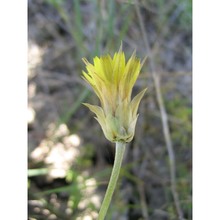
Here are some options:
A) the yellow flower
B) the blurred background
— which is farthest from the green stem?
the blurred background

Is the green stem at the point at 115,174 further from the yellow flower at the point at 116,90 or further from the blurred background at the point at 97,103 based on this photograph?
the blurred background at the point at 97,103

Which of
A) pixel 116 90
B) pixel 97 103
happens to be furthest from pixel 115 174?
pixel 97 103

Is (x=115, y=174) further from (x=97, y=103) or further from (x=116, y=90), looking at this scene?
(x=97, y=103)

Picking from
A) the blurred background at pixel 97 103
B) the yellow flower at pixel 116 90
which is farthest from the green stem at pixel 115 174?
the blurred background at pixel 97 103

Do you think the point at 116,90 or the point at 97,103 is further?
the point at 97,103

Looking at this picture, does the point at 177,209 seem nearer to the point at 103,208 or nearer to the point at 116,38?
the point at 103,208
